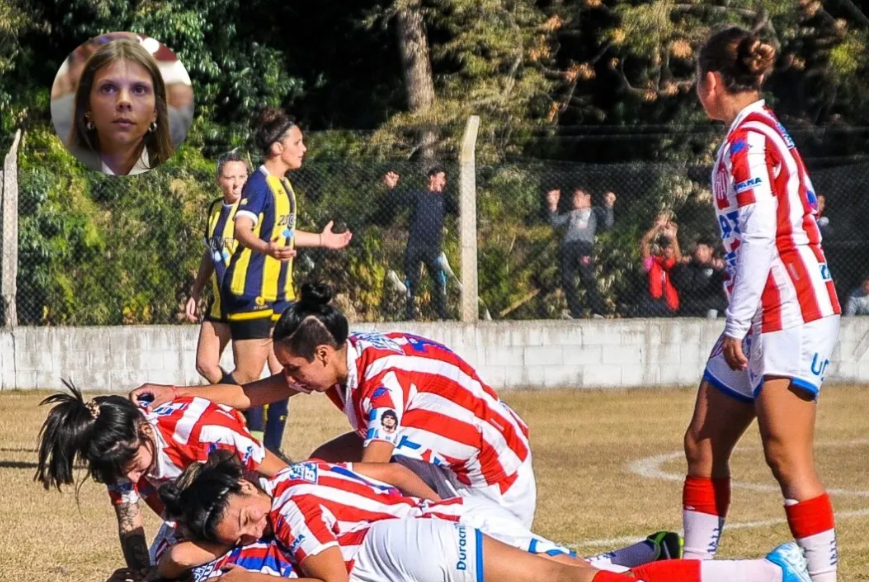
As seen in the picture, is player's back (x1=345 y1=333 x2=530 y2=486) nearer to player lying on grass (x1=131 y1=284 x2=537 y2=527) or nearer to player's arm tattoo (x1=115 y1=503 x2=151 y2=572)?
player lying on grass (x1=131 y1=284 x2=537 y2=527)

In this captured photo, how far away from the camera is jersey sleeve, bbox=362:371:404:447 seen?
16.2ft

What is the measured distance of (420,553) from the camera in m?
4.29

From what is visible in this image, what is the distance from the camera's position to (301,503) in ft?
14.5

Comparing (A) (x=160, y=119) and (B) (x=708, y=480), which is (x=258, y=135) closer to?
(B) (x=708, y=480)

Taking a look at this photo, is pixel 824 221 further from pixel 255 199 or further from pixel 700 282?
pixel 255 199

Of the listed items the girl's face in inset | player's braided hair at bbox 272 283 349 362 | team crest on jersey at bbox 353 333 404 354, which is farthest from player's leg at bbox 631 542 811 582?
the girl's face in inset

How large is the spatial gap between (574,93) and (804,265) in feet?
55.8

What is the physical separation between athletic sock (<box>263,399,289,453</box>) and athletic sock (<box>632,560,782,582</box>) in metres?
4.14

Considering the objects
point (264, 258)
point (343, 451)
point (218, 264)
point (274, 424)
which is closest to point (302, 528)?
point (343, 451)

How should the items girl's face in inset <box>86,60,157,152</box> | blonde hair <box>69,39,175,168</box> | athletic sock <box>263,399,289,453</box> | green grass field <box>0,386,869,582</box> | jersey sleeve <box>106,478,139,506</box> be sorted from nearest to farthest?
1. jersey sleeve <box>106,478,139,506</box>
2. green grass field <box>0,386,869,582</box>
3. athletic sock <box>263,399,289,453</box>
4. girl's face in inset <box>86,60,157,152</box>
5. blonde hair <box>69,39,175,168</box>

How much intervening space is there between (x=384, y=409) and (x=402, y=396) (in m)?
0.11

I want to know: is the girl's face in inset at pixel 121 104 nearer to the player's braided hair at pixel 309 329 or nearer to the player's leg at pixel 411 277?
the player's leg at pixel 411 277

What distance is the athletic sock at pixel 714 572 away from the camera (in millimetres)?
4625

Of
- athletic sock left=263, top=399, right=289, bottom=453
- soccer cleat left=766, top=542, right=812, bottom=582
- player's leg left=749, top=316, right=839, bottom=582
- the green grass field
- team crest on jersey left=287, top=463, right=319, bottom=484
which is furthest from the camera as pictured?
athletic sock left=263, top=399, right=289, bottom=453
